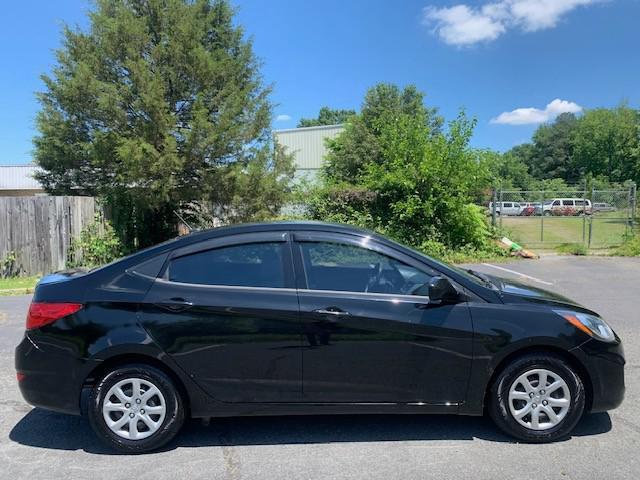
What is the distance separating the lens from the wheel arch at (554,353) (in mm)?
3836

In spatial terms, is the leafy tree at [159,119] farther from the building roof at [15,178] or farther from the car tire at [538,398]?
the building roof at [15,178]

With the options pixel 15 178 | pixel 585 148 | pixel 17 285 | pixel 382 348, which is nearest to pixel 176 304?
pixel 382 348

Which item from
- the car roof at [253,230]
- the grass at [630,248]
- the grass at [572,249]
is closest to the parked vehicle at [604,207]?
the grass at [630,248]

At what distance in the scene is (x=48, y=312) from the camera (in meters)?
3.83

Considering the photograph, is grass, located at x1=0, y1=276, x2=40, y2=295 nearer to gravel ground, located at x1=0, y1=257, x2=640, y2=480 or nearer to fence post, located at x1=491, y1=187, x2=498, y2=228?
gravel ground, located at x1=0, y1=257, x2=640, y2=480

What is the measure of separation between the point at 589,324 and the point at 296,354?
2177mm

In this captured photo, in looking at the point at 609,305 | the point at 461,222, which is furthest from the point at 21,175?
the point at 609,305

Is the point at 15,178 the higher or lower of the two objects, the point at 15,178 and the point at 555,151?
the lower

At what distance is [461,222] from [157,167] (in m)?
8.89

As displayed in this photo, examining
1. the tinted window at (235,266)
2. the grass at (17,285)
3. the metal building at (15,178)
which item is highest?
the metal building at (15,178)

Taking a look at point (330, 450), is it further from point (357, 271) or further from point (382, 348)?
point (357, 271)

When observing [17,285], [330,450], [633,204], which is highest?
[633,204]

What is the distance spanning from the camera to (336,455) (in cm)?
371

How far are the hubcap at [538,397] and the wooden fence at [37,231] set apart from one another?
1330cm
